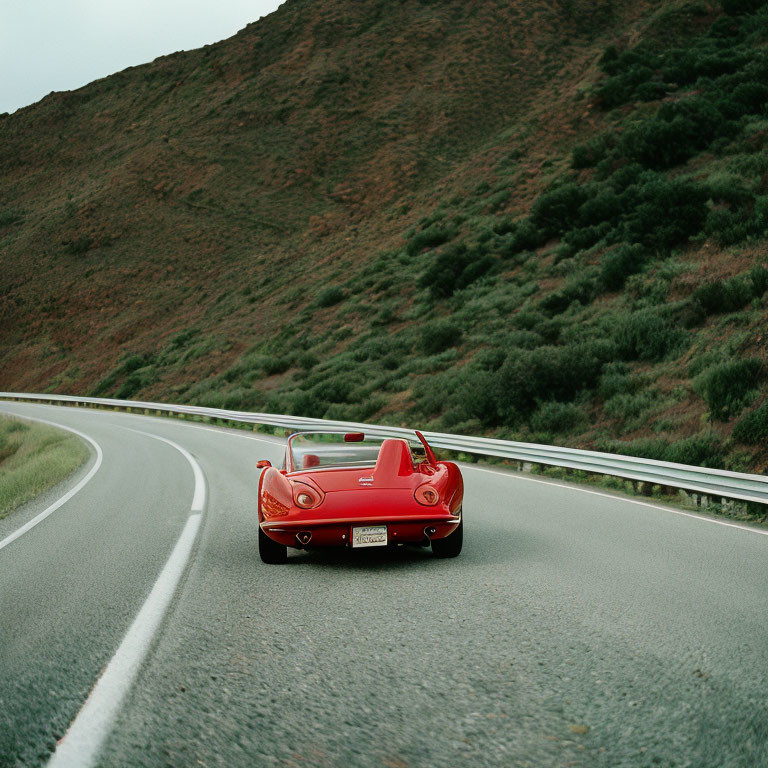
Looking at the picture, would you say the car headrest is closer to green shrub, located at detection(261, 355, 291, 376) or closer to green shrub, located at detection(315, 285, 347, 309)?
green shrub, located at detection(261, 355, 291, 376)

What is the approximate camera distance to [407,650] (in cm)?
479

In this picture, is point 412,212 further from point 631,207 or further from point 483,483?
point 483,483

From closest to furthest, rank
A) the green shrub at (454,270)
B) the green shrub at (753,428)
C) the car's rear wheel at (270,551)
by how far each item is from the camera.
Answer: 1. the car's rear wheel at (270,551)
2. the green shrub at (753,428)
3. the green shrub at (454,270)

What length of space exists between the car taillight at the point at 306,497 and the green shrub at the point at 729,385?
12083mm

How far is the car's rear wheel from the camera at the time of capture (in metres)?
7.48

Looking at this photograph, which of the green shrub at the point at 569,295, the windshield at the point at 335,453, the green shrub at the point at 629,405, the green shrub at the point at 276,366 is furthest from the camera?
the green shrub at the point at 276,366

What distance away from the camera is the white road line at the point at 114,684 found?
11.1 feet

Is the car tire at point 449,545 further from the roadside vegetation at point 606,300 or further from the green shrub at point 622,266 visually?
the green shrub at point 622,266

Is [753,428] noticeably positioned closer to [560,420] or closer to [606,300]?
[560,420]

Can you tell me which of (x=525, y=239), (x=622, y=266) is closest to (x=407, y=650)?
(x=622, y=266)

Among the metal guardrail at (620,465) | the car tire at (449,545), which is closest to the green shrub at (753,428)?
the metal guardrail at (620,465)

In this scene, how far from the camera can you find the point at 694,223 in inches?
1155

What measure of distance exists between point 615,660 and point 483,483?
9.56 meters

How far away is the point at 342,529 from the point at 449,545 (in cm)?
108
